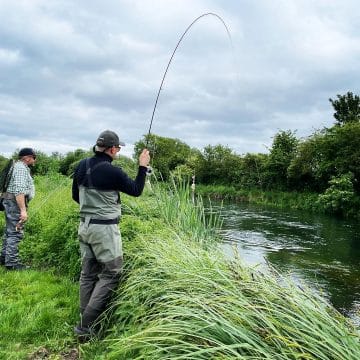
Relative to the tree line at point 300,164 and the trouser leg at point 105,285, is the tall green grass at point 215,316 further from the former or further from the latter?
the tree line at point 300,164

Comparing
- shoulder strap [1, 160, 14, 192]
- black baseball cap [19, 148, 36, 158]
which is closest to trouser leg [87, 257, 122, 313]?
shoulder strap [1, 160, 14, 192]

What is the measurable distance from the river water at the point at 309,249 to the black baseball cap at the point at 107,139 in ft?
7.88

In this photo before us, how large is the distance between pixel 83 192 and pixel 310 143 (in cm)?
3103

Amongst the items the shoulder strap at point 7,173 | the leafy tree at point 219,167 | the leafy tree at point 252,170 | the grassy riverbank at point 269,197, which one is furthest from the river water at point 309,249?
the leafy tree at point 219,167

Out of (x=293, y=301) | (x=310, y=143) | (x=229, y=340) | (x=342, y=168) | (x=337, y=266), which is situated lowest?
(x=337, y=266)

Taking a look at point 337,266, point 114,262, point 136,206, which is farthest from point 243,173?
point 114,262

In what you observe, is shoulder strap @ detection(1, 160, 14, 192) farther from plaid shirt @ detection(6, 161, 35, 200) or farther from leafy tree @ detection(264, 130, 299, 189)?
leafy tree @ detection(264, 130, 299, 189)

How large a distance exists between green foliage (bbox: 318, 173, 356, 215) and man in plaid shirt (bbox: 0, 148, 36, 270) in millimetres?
22625

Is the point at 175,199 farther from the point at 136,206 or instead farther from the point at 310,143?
the point at 310,143

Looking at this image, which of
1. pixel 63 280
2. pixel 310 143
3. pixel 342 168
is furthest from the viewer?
pixel 310 143

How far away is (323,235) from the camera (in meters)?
17.0

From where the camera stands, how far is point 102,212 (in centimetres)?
372

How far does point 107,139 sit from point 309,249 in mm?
11247

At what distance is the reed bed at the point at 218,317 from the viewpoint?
2.30 metres
